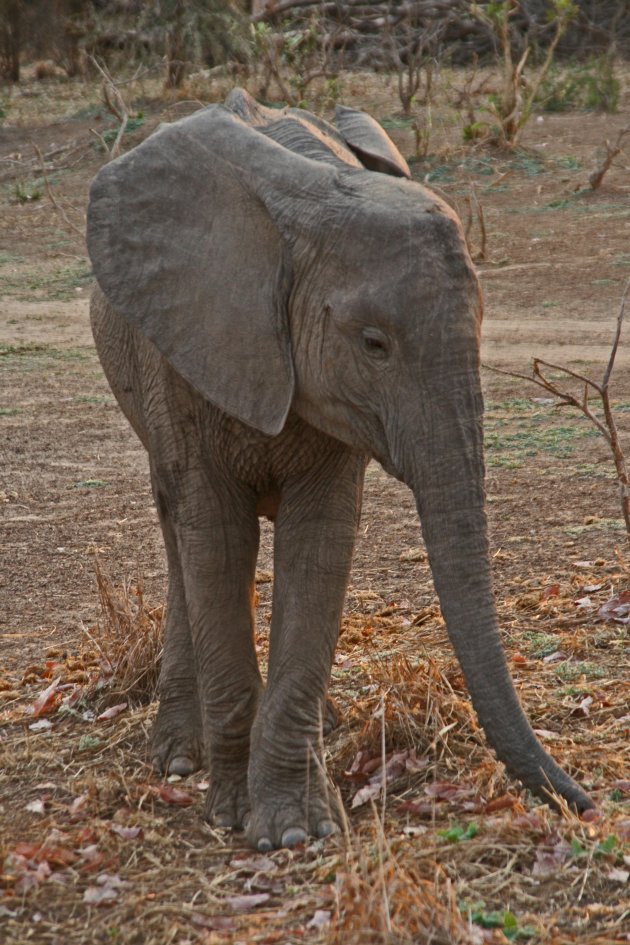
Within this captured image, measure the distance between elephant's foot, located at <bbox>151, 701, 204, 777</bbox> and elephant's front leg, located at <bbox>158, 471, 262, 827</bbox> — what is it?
1.77 ft

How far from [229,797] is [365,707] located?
27.8 inches

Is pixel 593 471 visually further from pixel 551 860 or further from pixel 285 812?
pixel 551 860

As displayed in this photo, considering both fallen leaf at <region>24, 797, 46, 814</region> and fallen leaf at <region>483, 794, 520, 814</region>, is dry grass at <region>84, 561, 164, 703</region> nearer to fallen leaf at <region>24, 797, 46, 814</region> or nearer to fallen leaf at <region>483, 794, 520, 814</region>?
fallen leaf at <region>24, 797, 46, 814</region>

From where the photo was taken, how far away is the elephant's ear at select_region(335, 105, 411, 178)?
4574mm

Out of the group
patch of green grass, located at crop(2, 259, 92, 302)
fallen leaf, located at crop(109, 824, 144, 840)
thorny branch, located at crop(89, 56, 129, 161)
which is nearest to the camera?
fallen leaf, located at crop(109, 824, 144, 840)

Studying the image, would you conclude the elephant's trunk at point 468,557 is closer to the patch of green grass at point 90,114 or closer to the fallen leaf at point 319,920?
the fallen leaf at point 319,920

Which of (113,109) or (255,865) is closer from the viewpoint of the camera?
(255,865)

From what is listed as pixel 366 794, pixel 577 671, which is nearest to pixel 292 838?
pixel 366 794

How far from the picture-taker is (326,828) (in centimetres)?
449

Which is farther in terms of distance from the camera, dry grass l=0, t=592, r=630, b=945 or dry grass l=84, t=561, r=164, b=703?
dry grass l=84, t=561, r=164, b=703

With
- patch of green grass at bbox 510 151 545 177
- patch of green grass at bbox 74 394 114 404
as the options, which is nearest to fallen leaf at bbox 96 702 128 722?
patch of green grass at bbox 74 394 114 404

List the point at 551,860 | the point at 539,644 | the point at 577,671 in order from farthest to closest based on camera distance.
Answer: the point at 539,644 < the point at 577,671 < the point at 551,860

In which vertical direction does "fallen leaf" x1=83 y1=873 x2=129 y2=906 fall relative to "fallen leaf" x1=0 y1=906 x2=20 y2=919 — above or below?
below

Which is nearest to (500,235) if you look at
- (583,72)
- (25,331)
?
(25,331)
